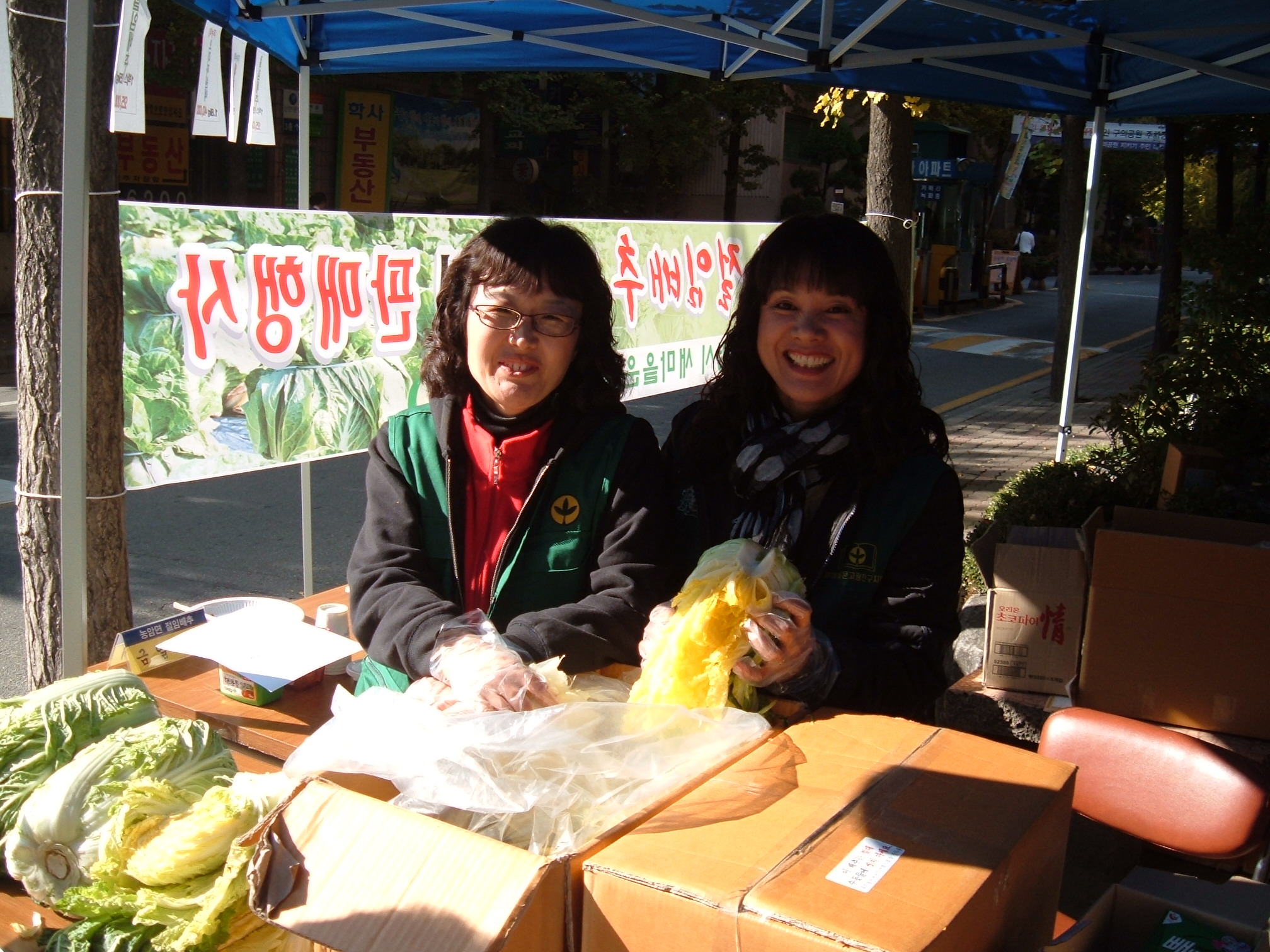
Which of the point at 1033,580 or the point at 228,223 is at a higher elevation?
the point at 228,223

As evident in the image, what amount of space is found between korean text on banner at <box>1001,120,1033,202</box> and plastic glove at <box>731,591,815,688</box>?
55.8 feet

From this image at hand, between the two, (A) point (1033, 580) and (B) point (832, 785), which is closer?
(B) point (832, 785)

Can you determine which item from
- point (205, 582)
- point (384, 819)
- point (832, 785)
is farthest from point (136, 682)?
point (205, 582)

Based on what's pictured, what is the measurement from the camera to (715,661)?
1679 mm

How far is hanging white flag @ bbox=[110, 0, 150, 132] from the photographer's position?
8.46ft

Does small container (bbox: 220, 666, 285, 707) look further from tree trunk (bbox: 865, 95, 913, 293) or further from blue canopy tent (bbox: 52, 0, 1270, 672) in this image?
tree trunk (bbox: 865, 95, 913, 293)

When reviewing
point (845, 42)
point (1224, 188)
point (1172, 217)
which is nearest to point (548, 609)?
point (845, 42)

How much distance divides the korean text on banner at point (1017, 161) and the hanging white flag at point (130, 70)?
1640cm

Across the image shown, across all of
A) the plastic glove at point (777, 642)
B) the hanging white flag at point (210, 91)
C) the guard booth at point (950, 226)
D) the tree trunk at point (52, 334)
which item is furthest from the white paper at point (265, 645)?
the guard booth at point (950, 226)

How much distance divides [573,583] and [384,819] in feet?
2.93

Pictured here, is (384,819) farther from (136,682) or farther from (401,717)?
Result: (136,682)

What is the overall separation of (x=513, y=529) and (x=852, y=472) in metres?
0.67

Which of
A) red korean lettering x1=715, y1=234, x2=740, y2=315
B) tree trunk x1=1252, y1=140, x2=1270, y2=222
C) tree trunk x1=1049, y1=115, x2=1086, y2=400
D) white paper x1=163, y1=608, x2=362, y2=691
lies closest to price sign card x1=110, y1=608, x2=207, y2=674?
white paper x1=163, y1=608, x2=362, y2=691

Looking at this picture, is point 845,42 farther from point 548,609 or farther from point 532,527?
point 548,609
